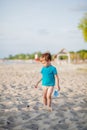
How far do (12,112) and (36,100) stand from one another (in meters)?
1.58

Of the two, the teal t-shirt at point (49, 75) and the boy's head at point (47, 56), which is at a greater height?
the boy's head at point (47, 56)

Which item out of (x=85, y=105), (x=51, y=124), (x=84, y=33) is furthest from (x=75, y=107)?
(x=84, y=33)

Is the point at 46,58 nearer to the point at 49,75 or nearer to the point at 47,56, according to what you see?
the point at 47,56

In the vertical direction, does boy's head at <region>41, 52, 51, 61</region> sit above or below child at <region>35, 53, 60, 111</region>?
above

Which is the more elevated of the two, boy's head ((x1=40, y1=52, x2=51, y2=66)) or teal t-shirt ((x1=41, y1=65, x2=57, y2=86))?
boy's head ((x1=40, y1=52, x2=51, y2=66))

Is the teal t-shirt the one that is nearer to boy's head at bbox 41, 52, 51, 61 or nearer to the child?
the child

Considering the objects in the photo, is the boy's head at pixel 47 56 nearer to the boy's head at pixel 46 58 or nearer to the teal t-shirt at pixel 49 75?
the boy's head at pixel 46 58

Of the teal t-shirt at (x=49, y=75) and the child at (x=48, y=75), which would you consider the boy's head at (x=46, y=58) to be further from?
the teal t-shirt at (x=49, y=75)

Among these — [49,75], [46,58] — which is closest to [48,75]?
[49,75]

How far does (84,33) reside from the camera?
28.3 m

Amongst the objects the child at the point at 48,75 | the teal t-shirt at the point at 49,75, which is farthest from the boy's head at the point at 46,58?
the teal t-shirt at the point at 49,75

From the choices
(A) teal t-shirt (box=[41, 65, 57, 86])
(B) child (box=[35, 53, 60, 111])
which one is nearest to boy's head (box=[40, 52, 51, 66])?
(B) child (box=[35, 53, 60, 111])

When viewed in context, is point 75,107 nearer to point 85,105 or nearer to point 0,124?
point 85,105

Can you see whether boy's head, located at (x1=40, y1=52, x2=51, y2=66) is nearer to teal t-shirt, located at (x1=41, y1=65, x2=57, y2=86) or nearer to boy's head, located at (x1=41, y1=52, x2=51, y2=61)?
boy's head, located at (x1=41, y1=52, x2=51, y2=61)
